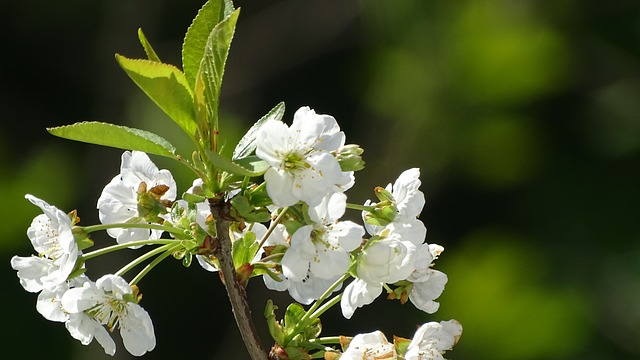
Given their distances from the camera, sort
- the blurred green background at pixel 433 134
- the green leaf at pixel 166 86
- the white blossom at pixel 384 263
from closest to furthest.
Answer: the green leaf at pixel 166 86 → the white blossom at pixel 384 263 → the blurred green background at pixel 433 134

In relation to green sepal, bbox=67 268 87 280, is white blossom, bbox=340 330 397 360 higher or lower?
lower

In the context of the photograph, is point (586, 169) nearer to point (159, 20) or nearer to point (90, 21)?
point (159, 20)

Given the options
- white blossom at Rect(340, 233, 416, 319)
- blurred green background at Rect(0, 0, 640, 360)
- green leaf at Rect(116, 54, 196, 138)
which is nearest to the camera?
green leaf at Rect(116, 54, 196, 138)

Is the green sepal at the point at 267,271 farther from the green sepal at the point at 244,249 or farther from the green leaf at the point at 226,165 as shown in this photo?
the green leaf at the point at 226,165

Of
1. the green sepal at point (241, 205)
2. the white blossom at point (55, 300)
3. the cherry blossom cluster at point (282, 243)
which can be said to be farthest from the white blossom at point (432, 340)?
the white blossom at point (55, 300)

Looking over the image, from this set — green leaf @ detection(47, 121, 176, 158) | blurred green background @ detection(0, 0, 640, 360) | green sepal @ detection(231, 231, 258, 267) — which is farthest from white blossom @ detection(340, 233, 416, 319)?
blurred green background @ detection(0, 0, 640, 360)

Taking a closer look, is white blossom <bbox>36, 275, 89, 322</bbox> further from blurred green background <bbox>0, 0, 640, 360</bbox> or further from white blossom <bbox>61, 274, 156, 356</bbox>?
blurred green background <bbox>0, 0, 640, 360</bbox>

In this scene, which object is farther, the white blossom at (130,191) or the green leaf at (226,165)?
the white blossom at (130,191)
